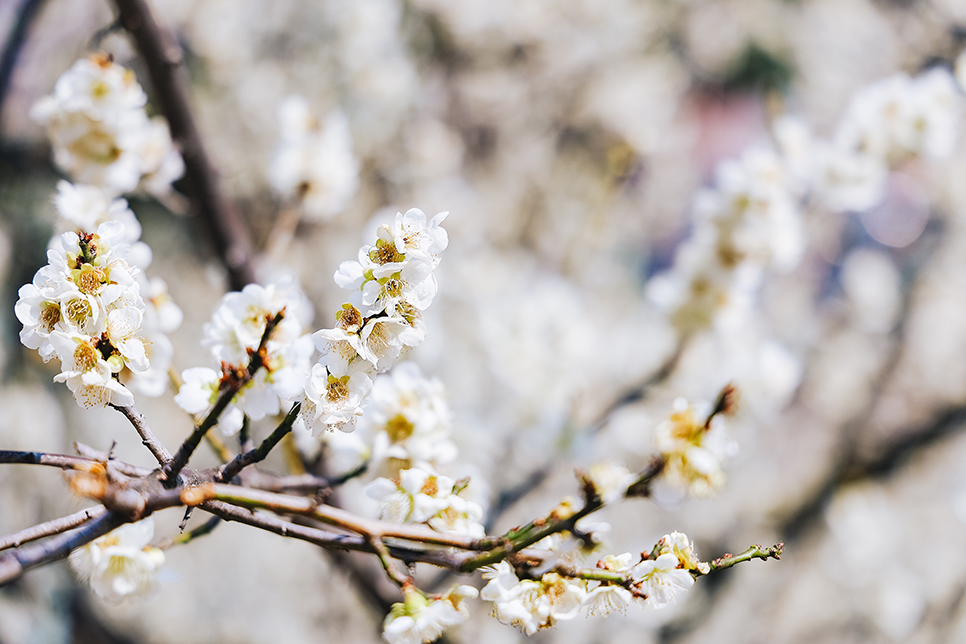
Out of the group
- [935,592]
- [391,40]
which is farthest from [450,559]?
[935,592]

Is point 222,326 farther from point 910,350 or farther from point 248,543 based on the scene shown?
point 910,350

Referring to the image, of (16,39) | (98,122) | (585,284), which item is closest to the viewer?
(98,122)

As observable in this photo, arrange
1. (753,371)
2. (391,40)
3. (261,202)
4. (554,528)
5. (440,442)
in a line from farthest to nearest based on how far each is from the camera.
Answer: (391,40)
(261,202)
(753,371)
(440,442)
(554,528)

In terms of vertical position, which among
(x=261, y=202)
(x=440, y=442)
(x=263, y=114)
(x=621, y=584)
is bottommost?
(x=621, y=584)

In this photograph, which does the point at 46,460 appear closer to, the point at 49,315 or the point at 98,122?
the point at 49,315

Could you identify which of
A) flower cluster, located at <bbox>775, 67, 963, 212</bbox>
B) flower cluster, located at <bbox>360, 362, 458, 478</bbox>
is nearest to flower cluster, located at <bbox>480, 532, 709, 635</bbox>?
flower cluster, located at <bbox>360, 362, 458, 478</bbox>

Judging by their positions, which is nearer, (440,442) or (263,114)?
(440,442)

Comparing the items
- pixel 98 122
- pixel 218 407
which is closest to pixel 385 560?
pixel 218 407

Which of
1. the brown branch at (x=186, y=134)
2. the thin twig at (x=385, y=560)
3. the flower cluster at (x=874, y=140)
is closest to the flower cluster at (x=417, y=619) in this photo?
the thin twig at (x=385, y=560)
